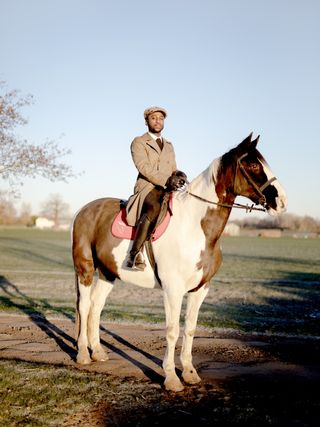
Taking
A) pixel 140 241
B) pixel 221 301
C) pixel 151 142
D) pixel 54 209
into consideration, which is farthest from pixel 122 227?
pixel 54 209

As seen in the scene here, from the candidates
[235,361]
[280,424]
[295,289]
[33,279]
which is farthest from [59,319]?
[295,289]

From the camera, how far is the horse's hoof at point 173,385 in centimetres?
563

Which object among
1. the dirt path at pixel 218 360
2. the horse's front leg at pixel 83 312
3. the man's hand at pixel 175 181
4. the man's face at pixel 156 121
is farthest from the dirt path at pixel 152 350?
the man's face at pixel 156 121

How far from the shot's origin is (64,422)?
15.0ft

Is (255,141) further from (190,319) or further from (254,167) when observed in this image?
(190,319)

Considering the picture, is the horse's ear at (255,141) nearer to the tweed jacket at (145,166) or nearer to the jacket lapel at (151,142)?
the tweed jacket at (145,166)

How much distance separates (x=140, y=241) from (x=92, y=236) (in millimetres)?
1559

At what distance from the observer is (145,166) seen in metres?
6.35

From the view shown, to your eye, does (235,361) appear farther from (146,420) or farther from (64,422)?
(64,422)

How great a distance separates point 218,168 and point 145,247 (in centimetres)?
157

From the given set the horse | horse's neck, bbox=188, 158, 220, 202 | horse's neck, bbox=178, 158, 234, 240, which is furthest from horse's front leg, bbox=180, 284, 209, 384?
horse's neck, bbox=188, 158, 220, 202

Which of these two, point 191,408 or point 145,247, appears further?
point 145,247

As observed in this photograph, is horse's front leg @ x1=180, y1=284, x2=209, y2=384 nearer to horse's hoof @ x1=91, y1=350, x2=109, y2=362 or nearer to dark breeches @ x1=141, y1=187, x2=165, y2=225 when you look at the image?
dark breeches @ x1=141, y1=187, x2=165, y2=225

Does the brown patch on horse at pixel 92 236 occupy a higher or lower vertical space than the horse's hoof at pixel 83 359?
higher
